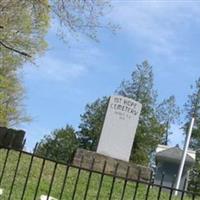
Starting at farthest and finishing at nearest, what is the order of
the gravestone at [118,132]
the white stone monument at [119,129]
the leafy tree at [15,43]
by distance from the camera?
the leafy tree at [15,43], the white stone monument at [119,129], the gravestone at [118,132]

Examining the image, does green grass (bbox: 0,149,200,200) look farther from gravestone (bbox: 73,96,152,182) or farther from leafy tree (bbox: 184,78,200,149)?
leafy tree (bbox: 184,78,200,149)

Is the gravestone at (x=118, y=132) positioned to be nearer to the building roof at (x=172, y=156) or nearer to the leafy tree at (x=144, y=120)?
the building roof at (x=172, y=156)

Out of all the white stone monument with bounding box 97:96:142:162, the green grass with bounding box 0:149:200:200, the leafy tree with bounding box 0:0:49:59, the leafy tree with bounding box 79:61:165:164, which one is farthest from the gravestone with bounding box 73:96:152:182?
the leafy tree with bounding box 79:61:165:164

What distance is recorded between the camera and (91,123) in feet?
199

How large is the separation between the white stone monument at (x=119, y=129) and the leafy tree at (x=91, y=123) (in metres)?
39.4

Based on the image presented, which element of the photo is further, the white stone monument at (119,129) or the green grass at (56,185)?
the white stone monument at (119,129)

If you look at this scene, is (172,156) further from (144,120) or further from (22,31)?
(144,120)

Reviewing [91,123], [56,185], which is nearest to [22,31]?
[56,185]

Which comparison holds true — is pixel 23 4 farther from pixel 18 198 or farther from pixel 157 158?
pixel 18 198

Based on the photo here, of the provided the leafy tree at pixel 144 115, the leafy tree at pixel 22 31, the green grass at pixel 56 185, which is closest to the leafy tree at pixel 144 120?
the leafy tree at pixel 144 115

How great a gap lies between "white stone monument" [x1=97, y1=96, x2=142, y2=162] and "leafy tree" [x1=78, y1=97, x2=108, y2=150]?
1552 inches

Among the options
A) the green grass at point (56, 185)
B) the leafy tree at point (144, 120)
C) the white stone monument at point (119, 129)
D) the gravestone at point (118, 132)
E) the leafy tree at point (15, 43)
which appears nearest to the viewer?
the green grass at point (56, 185)

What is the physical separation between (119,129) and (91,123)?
42.0m

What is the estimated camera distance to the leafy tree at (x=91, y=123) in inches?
Result: 2343
